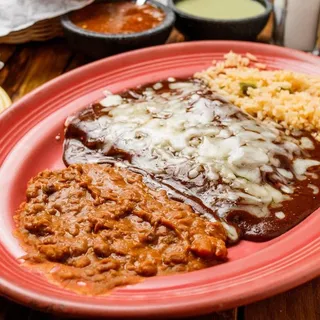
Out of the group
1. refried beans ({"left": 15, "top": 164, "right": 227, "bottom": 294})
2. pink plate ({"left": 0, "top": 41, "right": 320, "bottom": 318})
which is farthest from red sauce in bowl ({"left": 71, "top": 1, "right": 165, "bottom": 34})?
refried beans ({"left": 15, "top": 164, "right": 227, "bottom": 294})

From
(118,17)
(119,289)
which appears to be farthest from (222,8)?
(119,289)

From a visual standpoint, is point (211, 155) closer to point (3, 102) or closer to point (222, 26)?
point (3, 102)

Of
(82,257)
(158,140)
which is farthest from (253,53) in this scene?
(82,257)

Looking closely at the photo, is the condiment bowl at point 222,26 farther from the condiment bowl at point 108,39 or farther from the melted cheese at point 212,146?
the melted cheese at point 212,146

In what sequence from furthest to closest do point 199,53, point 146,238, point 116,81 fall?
point 199,53 → point 116,81 → point 146,238

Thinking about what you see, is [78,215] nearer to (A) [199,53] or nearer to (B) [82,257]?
(B) [82,257]

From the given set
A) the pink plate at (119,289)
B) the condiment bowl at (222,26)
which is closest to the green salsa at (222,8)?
the condiment bowl at (222,26)

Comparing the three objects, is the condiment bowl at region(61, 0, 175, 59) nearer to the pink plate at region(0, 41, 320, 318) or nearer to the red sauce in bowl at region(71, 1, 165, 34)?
the red sauce in bowl at region(71, 1, 165, 34)
